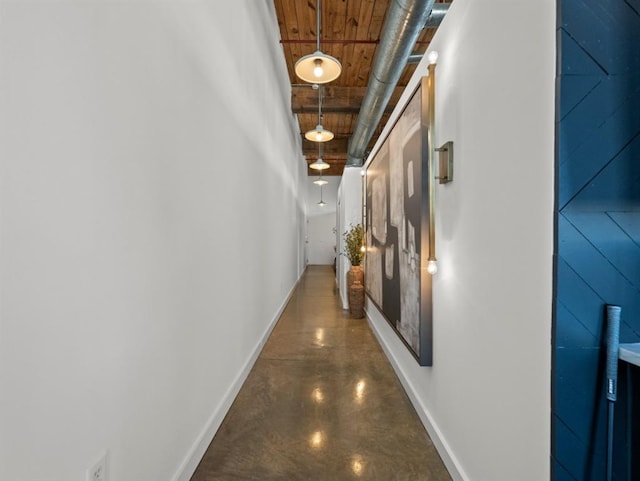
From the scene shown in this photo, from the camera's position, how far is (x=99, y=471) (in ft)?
3.58

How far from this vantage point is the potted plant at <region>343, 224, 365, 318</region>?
527 centimetres

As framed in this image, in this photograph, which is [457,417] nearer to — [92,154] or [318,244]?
[92,154]

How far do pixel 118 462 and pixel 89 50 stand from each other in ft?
4.58

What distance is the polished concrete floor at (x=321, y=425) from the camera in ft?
6.22

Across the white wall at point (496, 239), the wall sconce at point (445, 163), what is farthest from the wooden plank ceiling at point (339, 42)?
the wall sconce at point (445, 163)

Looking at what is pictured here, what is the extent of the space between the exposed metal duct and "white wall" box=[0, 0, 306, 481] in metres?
1.48

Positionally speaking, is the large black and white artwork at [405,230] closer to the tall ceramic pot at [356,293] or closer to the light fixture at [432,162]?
the light fixture at [432,162]

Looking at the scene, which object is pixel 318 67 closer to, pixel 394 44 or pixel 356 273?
pixel 394 44

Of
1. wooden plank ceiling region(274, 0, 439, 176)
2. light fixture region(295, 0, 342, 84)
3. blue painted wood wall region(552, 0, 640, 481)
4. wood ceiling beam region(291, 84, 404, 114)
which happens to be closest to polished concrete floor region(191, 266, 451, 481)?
blue painted wood wall region(552, 0, 640, 481)

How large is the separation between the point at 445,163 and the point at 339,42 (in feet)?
12.2

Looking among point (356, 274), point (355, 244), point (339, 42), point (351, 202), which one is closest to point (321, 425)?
point (356, 274)

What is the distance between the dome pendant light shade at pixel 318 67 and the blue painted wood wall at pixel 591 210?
8.03 ft

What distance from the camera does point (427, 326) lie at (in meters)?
2.15

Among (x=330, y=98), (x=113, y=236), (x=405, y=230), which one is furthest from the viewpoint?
(x=330, y=98)
